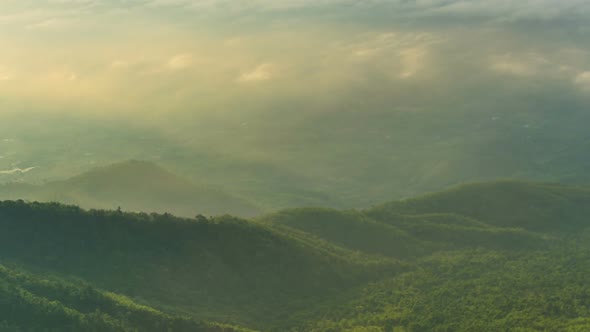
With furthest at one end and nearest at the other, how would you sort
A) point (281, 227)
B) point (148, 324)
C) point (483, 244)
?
1. point (483, 244)
2. point (281, 227)
3. point (148, 324)

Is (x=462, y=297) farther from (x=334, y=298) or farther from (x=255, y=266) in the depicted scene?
(x=255, y=266)

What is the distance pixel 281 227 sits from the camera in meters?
128

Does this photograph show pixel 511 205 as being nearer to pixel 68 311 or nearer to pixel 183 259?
pixel 183 259

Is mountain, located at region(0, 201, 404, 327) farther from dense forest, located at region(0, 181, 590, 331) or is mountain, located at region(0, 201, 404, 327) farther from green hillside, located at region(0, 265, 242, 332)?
green hillside, located at region(0, 265, 242, 332)

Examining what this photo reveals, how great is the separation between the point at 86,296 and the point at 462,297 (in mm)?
53149

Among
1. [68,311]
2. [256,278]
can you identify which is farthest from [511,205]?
[68,311]

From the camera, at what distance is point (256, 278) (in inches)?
3989

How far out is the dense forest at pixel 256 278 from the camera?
248 feet

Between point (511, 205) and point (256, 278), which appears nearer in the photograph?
point (256, 278)

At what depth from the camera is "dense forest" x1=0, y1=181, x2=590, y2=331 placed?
7550cm

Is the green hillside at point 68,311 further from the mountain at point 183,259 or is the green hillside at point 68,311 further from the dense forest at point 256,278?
the mountain at point 183,259

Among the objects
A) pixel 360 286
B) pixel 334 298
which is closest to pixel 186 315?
pixel 334 298

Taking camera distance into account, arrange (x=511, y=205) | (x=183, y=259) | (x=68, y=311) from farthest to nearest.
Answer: (x=511, y=205) < (x=183, y=259) < (x=68, y=311)

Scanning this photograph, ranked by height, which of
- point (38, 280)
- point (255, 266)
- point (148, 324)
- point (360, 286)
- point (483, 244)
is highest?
point (38, 280)
